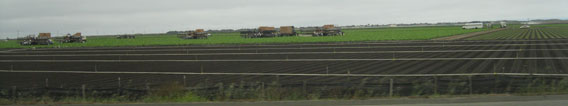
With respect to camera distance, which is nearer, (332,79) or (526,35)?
(332,79)

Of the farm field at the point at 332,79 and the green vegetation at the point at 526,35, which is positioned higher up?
the green vegetation at the point at 526,35

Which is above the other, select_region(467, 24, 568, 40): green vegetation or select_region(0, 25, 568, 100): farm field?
select_region(467, 24, 568, 40): green vegetation

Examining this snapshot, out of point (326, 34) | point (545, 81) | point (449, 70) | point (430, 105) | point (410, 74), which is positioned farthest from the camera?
point (326, 34)

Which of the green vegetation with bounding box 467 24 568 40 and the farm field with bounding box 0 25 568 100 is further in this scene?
the green vegetation with bounding box 467 24 568 40

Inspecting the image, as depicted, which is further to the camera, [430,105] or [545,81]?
[545,81]

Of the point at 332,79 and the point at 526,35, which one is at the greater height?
the point at 526,35

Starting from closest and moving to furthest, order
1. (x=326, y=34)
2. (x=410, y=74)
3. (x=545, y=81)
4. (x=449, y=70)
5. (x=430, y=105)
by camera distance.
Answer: (x=430, y=105) → (x=545, y=81) → (x=410, y=74) → (x=449, y=70) → (x=326, y=34)

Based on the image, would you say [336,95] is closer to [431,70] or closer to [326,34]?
[431,70]

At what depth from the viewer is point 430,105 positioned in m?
11.8

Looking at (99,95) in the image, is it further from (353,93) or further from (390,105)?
(390,105)

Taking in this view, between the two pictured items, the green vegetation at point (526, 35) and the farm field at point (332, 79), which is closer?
the farm field at point (332, 79)

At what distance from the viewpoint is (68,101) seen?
44.9 feet

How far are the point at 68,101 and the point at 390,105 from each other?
994cm

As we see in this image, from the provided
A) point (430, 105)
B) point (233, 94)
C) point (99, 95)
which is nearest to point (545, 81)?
point (430, 105)
